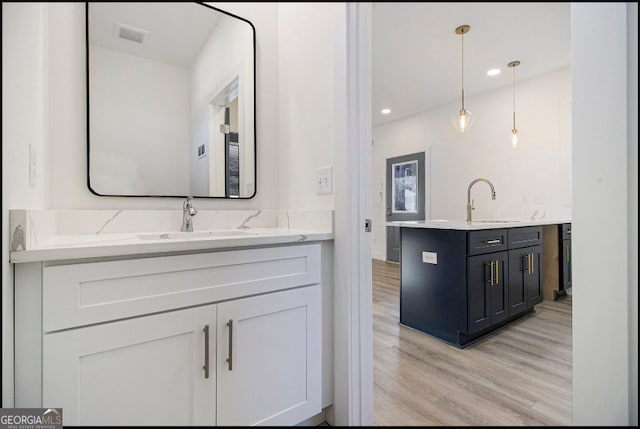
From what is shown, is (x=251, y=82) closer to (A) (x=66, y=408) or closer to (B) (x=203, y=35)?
(B) (x=203, y=35)

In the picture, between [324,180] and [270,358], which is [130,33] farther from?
[270,358]

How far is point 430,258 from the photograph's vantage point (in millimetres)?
2279

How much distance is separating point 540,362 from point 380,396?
111 centimetres

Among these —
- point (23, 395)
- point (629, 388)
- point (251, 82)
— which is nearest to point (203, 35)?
point (251, 82)

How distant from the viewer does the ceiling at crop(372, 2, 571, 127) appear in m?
2.41

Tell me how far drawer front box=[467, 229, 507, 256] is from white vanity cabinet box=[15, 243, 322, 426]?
135 cm

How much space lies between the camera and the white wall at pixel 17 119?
729 mm

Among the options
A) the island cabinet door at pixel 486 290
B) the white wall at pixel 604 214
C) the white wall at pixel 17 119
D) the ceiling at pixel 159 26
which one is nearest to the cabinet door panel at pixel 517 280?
the island cabinet door at pixel 486 290

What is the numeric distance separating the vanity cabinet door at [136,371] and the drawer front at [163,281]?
4cm

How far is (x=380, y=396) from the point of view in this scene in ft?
5.13

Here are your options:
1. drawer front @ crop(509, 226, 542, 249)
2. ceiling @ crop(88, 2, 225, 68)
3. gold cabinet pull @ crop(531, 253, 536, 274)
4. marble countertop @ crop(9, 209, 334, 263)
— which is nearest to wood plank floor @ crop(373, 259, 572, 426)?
gold cabinet pull @ crop(531, 253, 536, 274)

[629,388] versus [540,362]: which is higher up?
[629,388]
